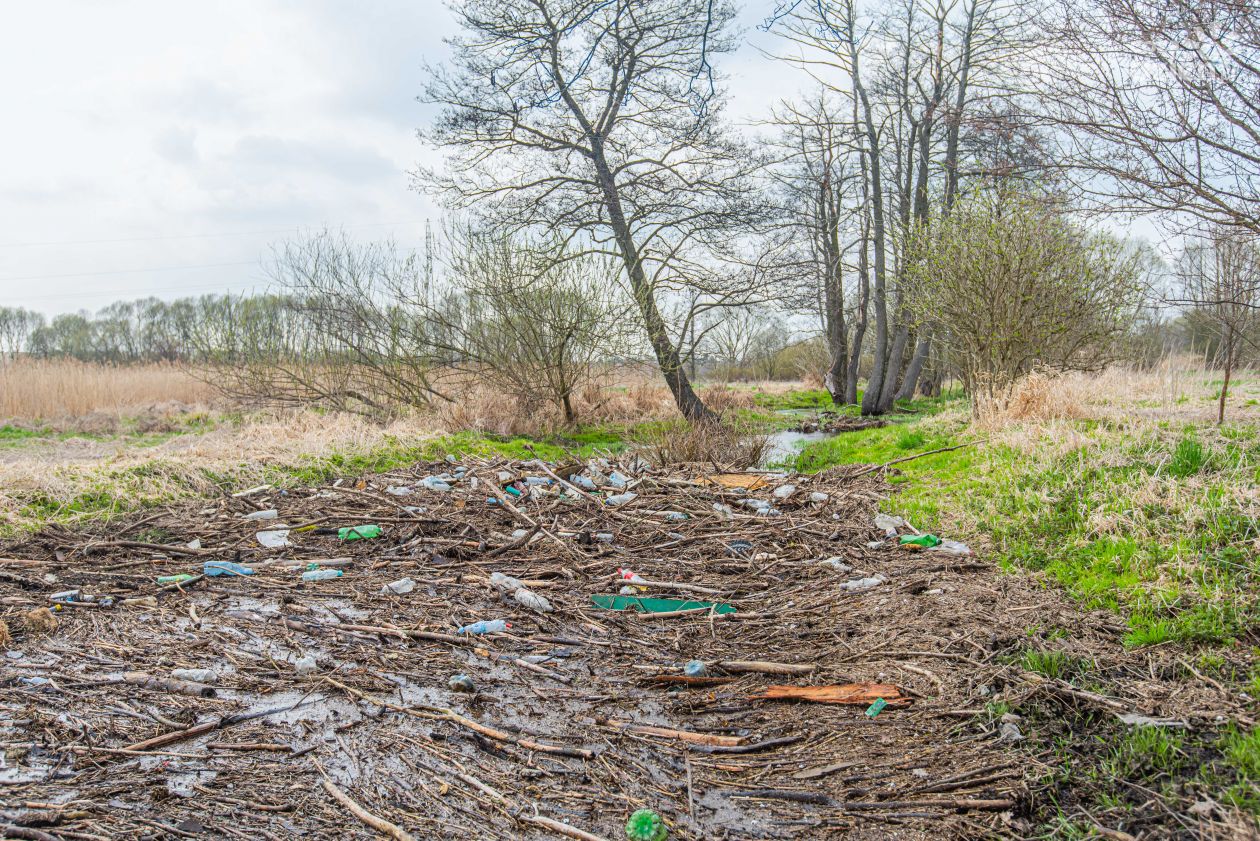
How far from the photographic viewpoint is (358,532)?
603 centimetres

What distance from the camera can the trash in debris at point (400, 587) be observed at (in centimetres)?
480

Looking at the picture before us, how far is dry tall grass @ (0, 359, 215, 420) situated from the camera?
14.8m

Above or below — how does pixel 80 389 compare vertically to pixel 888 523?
above

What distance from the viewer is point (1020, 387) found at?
29.3ft

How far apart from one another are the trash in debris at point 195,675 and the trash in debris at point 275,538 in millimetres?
2290

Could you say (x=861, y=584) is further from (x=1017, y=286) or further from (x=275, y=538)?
(x=1017, y=286)

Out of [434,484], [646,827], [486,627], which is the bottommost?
[646,827]

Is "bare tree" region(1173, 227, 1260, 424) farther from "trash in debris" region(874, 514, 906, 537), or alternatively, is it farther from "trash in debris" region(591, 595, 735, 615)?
"trash in debris" region(591, 595, 735, 615)

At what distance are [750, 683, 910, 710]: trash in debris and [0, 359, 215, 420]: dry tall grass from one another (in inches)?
545

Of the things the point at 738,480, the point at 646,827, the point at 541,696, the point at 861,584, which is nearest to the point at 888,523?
the point at 861,584

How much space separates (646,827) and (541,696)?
1.08 metres

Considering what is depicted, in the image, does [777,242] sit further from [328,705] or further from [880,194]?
[328,705]

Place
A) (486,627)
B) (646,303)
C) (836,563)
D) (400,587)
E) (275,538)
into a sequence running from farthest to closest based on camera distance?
(646,303), (275,538), (836,563), (400,587), (486,627)

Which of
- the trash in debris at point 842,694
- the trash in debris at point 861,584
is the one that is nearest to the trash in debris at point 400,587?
the trash in debris at point 842,694
